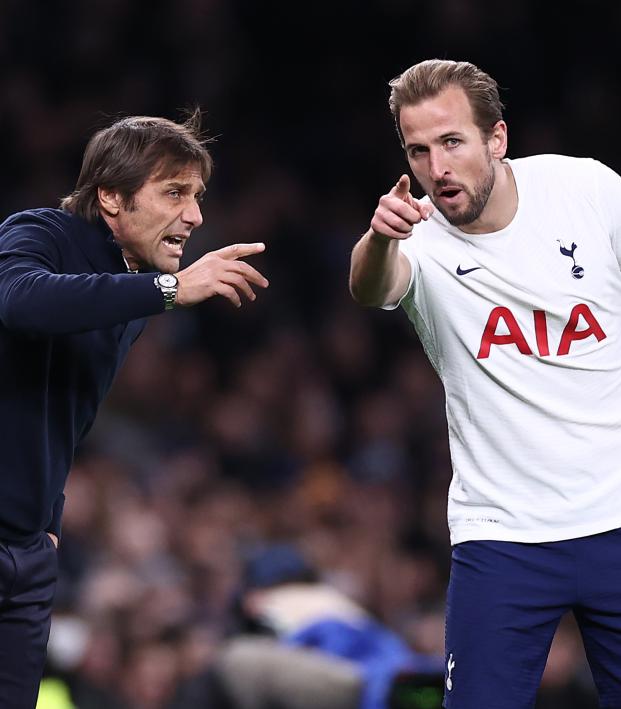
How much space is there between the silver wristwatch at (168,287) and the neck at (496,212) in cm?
78

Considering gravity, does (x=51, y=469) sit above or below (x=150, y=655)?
above

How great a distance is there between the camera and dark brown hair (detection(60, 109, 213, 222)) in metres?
3.31

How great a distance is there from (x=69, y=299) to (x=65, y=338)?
1.34 ft

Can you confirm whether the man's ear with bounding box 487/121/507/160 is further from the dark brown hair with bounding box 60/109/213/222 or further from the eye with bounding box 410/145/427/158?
the dark brown hair with bounding box 60/109/213/222

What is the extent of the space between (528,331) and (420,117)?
0.56 metres

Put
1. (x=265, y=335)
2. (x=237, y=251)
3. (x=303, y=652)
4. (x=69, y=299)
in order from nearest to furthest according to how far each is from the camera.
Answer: (x=69, y=299), (x=237, y=251), (x=303, y=652), (x=265, y=335)

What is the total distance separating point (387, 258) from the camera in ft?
10.2

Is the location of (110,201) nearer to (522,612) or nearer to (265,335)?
(522,612)

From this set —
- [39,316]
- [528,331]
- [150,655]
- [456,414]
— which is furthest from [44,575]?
[150,655]

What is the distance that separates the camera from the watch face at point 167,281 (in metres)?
2.90

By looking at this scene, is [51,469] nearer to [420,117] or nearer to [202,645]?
[420,117]


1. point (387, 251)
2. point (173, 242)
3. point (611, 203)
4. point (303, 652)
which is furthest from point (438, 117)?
point (303, 652)

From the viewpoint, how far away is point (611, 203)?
330 centimetres

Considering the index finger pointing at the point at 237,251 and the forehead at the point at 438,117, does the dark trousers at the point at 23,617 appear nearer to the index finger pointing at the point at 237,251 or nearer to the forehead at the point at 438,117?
the index finger pointing at the point at 237,251
